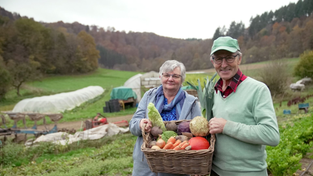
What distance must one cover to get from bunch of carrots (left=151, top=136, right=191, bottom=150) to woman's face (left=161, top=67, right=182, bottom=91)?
2.32 ft

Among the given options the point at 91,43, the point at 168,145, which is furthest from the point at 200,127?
the point at 91,43

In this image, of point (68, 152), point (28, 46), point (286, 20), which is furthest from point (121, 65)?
point (68, 152)

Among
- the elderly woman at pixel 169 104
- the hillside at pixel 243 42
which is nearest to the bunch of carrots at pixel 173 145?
the elderly woman at pixel 169 104

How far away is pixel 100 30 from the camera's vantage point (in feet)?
408

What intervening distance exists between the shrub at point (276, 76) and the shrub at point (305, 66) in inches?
388

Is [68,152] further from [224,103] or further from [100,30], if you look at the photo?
[100,30]

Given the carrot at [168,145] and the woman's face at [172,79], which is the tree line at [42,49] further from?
the carrot at [168,145]

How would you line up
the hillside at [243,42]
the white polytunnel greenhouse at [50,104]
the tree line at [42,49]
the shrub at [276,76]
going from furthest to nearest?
the tree line at [42,49], the hillside at [243,42], the shrub at [276,76], the white polytunnel greenhouse at [50,104]

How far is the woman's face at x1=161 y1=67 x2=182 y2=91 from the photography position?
258 centimetres

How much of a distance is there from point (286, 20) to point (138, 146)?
242 feet

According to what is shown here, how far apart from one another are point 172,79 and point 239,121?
0.97m

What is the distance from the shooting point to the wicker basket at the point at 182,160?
5.76 ft

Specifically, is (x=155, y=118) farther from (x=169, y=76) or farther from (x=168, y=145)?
(x=169, y=76)

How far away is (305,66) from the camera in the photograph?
2803 cm
